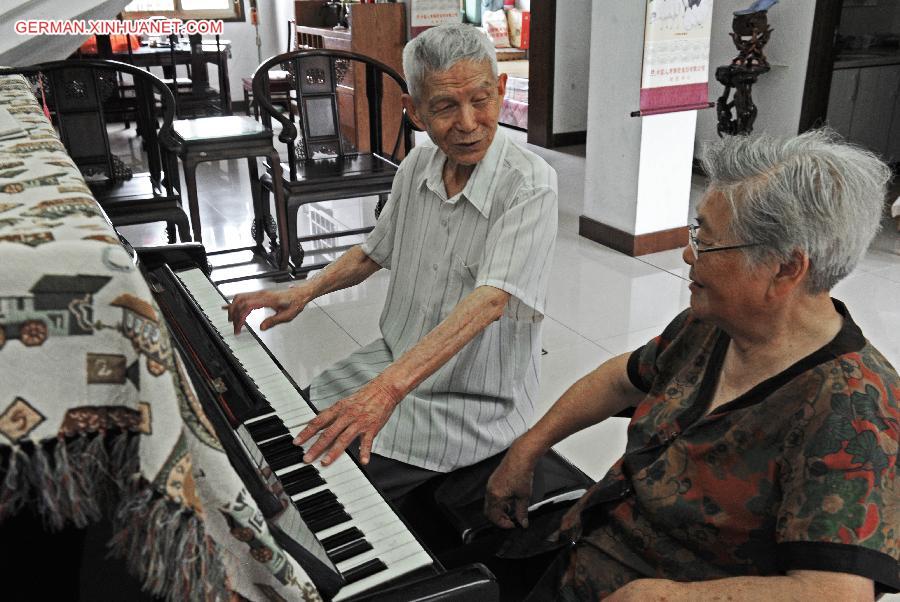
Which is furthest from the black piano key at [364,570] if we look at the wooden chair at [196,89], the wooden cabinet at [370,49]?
the wooden chair at [196,89]

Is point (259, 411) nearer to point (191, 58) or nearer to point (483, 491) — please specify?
point (483, 491)

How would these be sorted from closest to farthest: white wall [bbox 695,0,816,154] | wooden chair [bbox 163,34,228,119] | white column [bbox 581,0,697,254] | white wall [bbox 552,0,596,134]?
white column [bbox 581,0,697,254], white wall [bbox 695,0,816,154], white wall [bbox 552,0,596,134], wooden chair [bbox 163,34,228,119]

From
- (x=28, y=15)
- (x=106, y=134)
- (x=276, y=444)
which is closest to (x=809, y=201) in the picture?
(x=276, y=444)

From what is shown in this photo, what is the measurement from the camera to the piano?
33.8 inches

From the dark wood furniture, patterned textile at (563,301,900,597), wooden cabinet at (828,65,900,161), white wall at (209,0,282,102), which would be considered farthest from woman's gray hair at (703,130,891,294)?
white wall at (209,0,282,102)

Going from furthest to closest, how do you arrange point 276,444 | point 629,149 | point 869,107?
point 869,107, point 629,149, point 276,444

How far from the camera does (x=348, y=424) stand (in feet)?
3.70

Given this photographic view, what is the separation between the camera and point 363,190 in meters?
3.79

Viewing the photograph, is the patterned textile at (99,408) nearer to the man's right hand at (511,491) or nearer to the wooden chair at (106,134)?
the man's right hand at (511,491)

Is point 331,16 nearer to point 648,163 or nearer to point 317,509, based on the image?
point 648,163

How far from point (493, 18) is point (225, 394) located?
8.81 metres

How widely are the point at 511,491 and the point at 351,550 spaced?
542mm

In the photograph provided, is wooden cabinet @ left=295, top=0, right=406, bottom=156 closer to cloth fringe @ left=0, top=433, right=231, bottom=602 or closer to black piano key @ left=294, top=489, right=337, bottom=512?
black piano key @ left=294, top=489, right=337, bottom=512

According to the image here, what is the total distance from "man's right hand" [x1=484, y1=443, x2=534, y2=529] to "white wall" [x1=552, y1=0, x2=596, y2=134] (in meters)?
5.82
